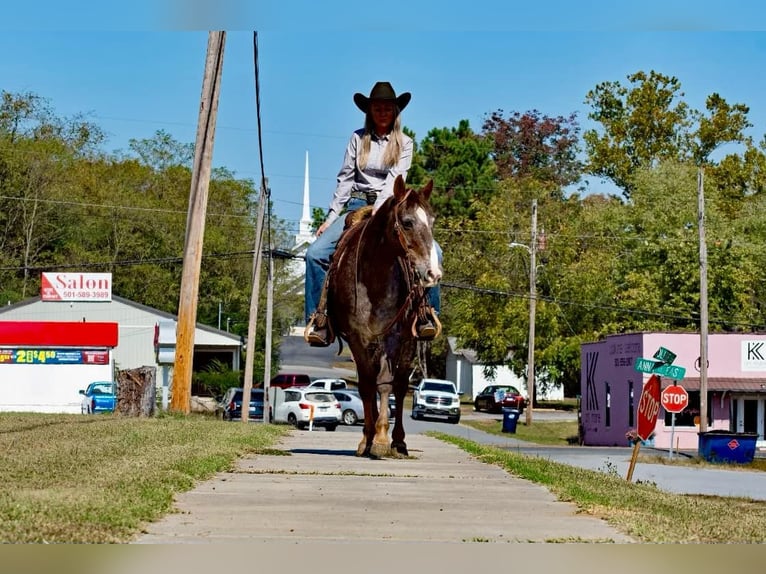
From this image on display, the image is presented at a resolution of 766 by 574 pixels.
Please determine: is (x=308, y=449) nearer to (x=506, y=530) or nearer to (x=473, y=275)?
(x=506, y=530)

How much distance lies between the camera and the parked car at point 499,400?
78.2 metres

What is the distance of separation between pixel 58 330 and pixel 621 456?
2059cm

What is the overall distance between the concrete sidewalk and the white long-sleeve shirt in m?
2.80

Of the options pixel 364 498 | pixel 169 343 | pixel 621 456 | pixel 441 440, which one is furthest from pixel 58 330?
pixel 364 498

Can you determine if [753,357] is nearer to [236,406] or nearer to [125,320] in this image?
[236,406]

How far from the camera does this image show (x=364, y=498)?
8758 millimetres

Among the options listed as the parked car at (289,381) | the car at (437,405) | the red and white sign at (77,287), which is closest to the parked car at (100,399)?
the car at (437,405)

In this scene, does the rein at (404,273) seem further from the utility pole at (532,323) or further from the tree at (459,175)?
the tree at (459,175)

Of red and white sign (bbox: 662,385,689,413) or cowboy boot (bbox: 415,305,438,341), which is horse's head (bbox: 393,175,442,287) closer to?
cowboy boot (bbox: 415,305,438,341)

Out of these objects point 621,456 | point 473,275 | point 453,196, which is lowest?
point 621,456

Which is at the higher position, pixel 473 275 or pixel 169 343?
pixel 473 275

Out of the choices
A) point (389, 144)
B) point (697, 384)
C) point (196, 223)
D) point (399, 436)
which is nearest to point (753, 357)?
point (697, 384)

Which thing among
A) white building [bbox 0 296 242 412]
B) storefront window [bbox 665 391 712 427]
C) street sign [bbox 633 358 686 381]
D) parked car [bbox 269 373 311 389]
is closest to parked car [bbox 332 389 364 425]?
white building [bbox 0 296 242 412]

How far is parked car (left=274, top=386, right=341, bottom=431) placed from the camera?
49.5 metres
